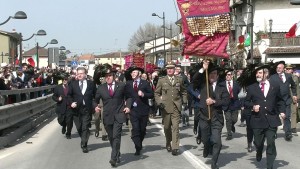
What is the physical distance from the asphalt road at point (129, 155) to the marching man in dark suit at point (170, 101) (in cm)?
47

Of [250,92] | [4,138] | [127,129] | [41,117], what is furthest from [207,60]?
[41,117]

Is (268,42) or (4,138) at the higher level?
(268,42)

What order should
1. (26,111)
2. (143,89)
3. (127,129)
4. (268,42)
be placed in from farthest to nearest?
(268,42) → (127,129) → (26,111) → (143,89)

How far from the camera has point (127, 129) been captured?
1570 centimetres

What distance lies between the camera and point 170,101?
1070 centimetres

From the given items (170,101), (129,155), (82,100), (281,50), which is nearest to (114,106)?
(129,155)

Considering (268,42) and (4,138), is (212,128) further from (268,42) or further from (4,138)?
(268,42)

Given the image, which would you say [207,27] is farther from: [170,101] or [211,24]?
[170,101]

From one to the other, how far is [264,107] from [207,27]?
6.49 feet

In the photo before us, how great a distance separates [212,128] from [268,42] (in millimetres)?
34560

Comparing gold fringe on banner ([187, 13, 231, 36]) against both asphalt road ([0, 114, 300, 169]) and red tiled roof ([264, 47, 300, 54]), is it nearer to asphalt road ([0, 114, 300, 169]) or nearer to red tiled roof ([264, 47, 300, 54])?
asphalt road ([0, 114, 300, 169])

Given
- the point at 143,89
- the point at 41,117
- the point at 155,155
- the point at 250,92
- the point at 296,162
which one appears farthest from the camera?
the point at 41,117

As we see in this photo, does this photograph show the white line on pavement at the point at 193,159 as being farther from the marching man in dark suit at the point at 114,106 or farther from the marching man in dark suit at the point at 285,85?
the marching man in dark suit at the point at 285,85

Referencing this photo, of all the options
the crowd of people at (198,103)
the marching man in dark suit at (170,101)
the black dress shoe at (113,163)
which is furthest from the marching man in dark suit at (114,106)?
the marching man in dark suit at (170,101)
